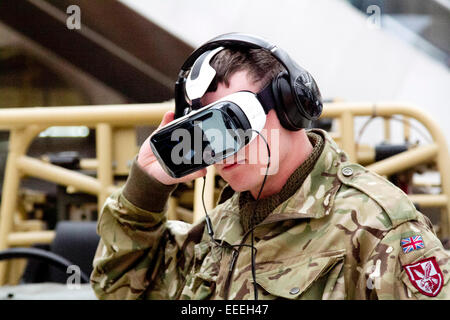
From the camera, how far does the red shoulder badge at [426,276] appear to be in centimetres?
78

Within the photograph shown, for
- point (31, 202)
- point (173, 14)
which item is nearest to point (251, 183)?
point (31, 202)

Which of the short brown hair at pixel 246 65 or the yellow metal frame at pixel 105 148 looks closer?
the short brown hair at pixel 246 65

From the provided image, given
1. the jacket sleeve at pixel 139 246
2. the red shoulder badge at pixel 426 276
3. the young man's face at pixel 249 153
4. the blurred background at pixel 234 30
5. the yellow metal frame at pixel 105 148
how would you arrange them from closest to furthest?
the red shoulder badge at pixel 426 276
the young man's face at pixel 249 153
the jacket sleeve at pixel 139 246
the yellow metal frame at pixel 105 148
the blurred background at pixel 234 30

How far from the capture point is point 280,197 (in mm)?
934

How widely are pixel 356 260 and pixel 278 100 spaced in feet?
0.86

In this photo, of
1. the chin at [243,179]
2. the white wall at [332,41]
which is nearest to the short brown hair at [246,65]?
the chin at [243,179]

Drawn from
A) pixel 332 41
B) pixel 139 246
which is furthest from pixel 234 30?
pixel 139 246

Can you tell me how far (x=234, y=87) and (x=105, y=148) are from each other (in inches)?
51.6

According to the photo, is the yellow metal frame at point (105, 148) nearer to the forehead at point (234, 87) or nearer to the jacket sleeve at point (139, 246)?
the jacket sleeve at point (139, 246)

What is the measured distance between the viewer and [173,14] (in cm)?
494

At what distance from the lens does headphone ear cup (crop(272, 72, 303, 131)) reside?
888 millimetres

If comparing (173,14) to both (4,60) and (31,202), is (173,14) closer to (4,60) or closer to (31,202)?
(4,60)

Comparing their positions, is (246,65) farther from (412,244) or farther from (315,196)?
(412,244)

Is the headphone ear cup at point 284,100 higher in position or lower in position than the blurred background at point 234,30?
lower
